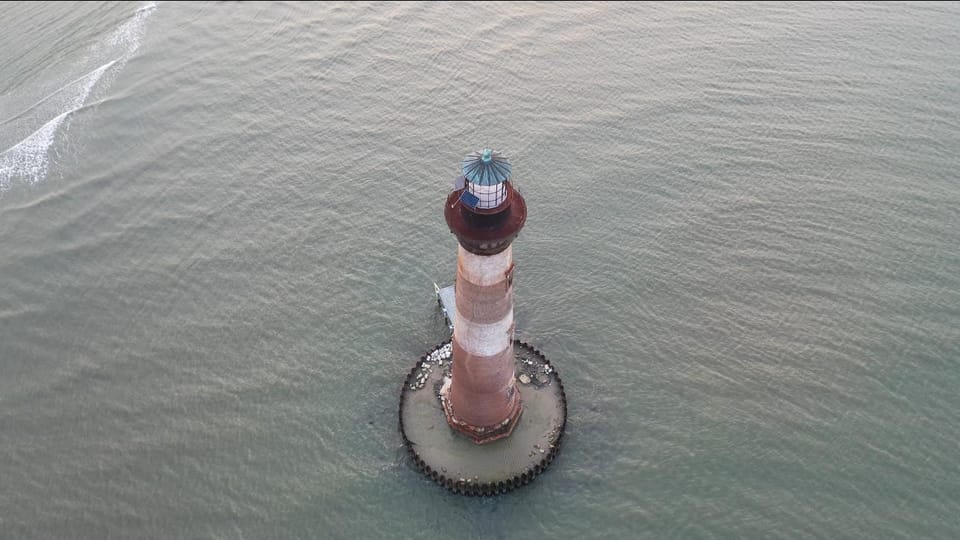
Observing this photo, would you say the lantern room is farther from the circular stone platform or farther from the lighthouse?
the circular stone platform


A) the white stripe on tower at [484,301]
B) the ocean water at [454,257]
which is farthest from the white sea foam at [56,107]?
the white stripe on tower at [484,301]

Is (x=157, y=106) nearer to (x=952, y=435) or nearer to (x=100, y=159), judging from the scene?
(x=100, y=159)

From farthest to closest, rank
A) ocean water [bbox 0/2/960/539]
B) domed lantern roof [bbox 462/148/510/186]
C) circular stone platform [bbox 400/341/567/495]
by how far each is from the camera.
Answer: ocean water [bbox 0/2/960/539], circular stone platform [bbox 400/341/567/495], domed lantern roof [bbox 462/148/510/186]

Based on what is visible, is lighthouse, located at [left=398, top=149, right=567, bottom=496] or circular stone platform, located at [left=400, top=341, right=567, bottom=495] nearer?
lighthouse, located at [left=398, top=149, right=567, bottom=496]

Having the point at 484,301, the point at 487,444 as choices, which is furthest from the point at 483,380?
the point at 484,301

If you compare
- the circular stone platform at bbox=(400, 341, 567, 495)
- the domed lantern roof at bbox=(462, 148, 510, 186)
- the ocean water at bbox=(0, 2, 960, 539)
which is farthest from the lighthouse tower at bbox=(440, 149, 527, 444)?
the ocean water at bbox=(0, 2, 960, 539)

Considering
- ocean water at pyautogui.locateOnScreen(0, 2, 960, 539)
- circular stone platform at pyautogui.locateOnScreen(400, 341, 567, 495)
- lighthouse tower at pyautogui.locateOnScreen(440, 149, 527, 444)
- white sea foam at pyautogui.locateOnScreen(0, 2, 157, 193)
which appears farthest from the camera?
white sea foam at pyautogui.locateOnScreen(0, 2, 157, 193)

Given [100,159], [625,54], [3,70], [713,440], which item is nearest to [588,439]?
[713,440]
